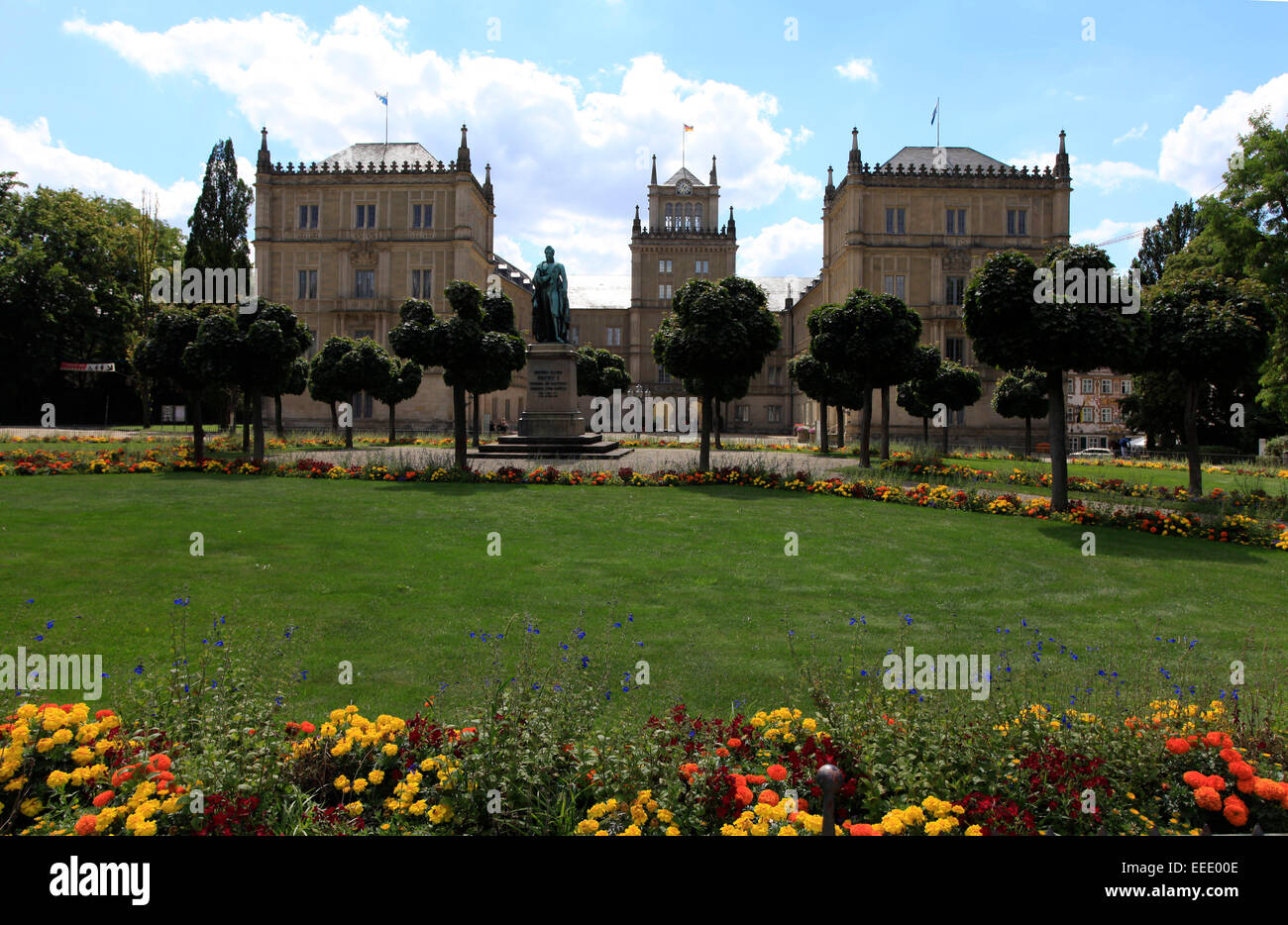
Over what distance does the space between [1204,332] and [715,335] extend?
11369 millimetres

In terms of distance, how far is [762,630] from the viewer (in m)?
7.62

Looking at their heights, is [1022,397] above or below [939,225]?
below

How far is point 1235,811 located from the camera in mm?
3664

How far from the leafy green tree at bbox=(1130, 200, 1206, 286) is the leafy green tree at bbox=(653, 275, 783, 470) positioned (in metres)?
51.4

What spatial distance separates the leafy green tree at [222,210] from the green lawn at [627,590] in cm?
4942

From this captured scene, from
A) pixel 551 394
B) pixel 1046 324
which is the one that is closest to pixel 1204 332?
pixel 1046 324

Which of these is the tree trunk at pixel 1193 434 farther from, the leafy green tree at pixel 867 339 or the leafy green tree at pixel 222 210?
the leafy green tree at pixel 222 210

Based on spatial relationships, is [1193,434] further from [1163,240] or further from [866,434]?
[1163,240]

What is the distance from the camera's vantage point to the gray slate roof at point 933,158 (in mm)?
57781

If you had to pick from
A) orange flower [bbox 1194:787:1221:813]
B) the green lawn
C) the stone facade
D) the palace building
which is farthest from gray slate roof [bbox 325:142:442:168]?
orange flower [bbox 1194:787:1221:813]

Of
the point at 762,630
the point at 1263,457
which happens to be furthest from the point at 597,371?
the point at 762,630

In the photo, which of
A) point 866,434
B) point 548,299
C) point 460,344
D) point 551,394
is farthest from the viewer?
point 548,299

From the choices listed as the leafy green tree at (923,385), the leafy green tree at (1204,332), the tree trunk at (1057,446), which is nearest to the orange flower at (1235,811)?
the tree trunk at (1057,446)
